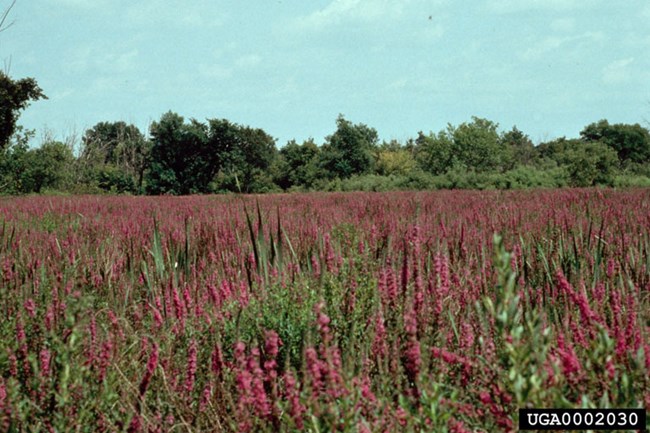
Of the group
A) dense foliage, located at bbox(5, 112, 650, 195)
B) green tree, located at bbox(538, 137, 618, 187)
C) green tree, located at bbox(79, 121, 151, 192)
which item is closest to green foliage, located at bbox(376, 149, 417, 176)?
dense foliage, located at bbox(5, 112, 650, 195)

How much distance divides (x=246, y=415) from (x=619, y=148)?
85440 millimetres

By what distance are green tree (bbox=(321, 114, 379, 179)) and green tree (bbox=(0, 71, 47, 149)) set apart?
92.1ft

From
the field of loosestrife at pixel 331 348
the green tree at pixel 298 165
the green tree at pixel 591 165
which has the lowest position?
the field of loosestrife at pixel 331 348

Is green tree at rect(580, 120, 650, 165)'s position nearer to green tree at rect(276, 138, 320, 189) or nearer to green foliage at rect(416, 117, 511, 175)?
green foliage at rect(416, 117, 511, 175)

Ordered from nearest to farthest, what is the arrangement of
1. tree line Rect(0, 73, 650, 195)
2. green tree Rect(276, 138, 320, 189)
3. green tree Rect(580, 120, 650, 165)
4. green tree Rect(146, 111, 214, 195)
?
tree line Rect(0, 73, 650, 195), green tree Rect(146, 111, 214, 195), green tree Rect(276, 138, 320, 189), green tree Rect(580, 120, 650, 165)

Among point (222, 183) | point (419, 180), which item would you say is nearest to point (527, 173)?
point (419, 180)

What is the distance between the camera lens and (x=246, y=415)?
157 cm

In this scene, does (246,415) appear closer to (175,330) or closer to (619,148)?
(175,330)

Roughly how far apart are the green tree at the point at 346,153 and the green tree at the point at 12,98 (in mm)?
28057

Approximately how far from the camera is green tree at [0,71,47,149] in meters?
33.8

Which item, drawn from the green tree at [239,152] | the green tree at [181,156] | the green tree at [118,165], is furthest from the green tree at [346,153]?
the green tree at [118,165]

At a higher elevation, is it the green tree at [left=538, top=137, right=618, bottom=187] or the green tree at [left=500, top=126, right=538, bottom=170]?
the green tree at [left=500, top=126, right=538, bottom=170]

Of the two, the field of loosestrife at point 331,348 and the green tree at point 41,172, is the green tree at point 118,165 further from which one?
the field of loosestrife at point 331,348

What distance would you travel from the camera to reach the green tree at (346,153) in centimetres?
5766
